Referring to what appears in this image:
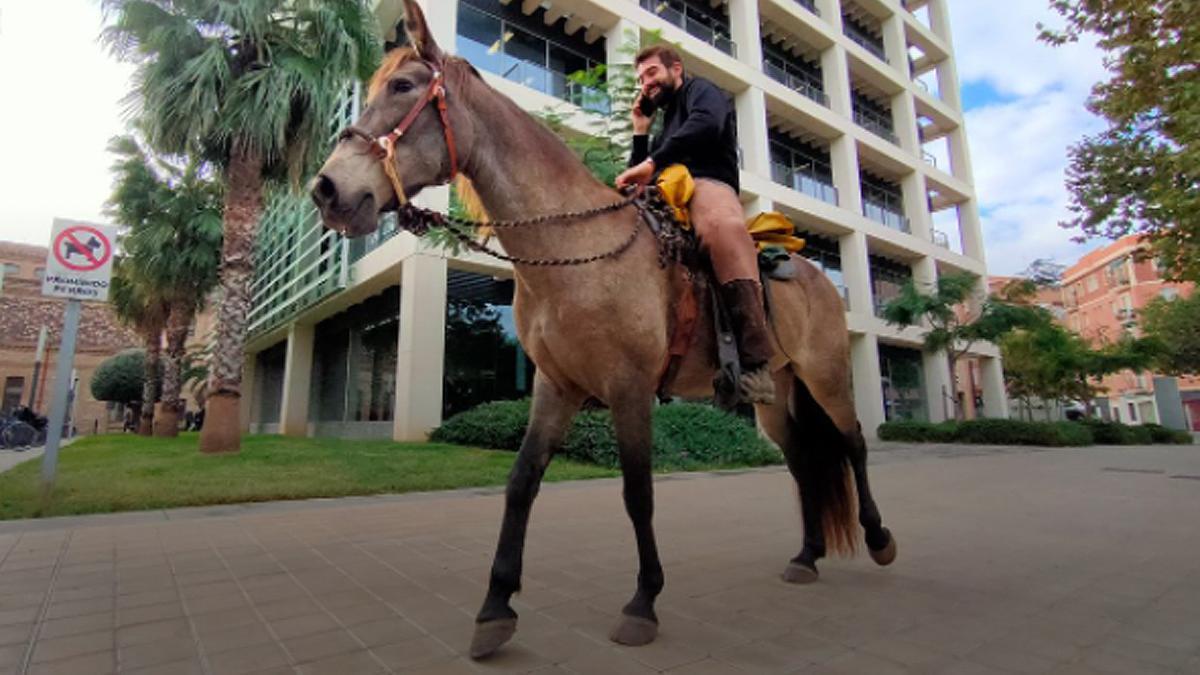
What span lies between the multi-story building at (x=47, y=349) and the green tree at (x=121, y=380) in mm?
6778

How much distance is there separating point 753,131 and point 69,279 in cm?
2104

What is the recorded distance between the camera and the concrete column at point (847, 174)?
25.0 metres

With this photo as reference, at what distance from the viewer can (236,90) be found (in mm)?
11789

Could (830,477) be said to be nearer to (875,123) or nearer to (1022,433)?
(1022,433)

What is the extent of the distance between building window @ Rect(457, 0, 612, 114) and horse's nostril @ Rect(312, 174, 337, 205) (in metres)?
14.8

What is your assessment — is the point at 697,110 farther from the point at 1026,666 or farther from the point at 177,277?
the point at 177,277

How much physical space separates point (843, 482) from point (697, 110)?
7.78 feet

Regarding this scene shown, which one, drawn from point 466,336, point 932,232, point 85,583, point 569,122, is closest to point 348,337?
point 466,336

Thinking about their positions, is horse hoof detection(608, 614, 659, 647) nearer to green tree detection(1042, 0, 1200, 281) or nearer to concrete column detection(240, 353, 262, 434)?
green tree detection(1042, 0, 1200, 281)

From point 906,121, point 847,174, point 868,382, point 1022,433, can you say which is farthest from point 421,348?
point 906,121

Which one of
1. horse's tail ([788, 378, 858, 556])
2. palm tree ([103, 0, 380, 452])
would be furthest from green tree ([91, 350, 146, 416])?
horse's tail ([788, 378, 858, 556])

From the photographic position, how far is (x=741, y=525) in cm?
495

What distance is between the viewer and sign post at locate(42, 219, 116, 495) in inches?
230

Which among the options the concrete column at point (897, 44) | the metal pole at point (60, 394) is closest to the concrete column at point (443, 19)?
the metal pole at point (60, 394)
